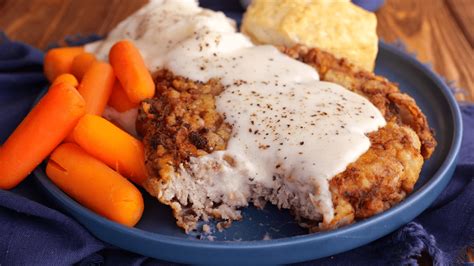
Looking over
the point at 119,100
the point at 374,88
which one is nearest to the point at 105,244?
the point at 119,100

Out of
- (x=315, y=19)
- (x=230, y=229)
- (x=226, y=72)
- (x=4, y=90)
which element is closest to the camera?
(x=230, y=229)

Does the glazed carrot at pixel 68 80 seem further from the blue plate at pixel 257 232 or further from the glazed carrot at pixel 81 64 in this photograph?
the blue plate at pixel 257 232

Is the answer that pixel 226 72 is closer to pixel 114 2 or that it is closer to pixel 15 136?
pixel 15 136

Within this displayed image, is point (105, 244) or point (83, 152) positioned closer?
point (105, 244)

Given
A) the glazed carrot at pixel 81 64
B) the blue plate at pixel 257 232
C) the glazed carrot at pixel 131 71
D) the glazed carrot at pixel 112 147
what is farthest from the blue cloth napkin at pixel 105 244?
the glazed carrot at pixel 81 64

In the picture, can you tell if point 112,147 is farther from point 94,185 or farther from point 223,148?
point 223,148

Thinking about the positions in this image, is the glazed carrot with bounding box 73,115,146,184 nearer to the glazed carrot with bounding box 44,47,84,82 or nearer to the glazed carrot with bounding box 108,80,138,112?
the glazed carrot with bounding box 108,80,138,112

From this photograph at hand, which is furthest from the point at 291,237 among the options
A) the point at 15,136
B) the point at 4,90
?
the point at 4,90
